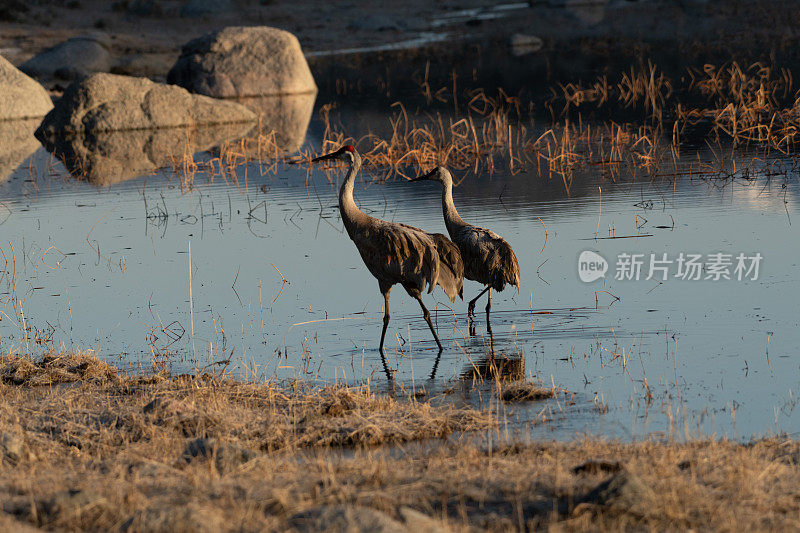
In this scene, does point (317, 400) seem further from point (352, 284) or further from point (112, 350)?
point (352, 284)

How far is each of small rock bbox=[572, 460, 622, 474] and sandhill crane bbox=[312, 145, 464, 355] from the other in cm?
332

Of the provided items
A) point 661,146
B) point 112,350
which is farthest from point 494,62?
point 112,350

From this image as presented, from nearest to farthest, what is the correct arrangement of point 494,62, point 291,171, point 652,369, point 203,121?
point 652,369 < point 291,171 < point 203,121 < point 494,62

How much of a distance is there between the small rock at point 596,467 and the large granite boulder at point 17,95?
73.0 ft

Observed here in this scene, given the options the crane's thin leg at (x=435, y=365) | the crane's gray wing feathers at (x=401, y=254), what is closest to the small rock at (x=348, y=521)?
the crane's thin leg at (x=435, y=365)

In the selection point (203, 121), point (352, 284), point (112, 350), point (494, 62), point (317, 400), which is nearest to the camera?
point (317, 400)

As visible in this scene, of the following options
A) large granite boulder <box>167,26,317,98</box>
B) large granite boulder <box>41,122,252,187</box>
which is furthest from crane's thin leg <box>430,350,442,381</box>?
large granite boulder <box>167,26,317,98</box>

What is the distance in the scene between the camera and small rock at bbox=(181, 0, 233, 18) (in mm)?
54041

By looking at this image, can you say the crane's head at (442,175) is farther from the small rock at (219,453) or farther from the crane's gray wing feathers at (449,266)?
the small rock at (219,453)

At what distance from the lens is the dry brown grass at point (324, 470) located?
4.91m

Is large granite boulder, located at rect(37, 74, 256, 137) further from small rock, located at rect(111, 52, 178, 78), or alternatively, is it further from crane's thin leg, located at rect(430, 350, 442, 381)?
crane's thin leg, located at rect(430, 350, 442, 381)

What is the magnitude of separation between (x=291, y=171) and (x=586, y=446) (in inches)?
484

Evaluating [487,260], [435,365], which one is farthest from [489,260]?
[435,365]

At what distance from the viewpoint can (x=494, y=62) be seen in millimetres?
36500
